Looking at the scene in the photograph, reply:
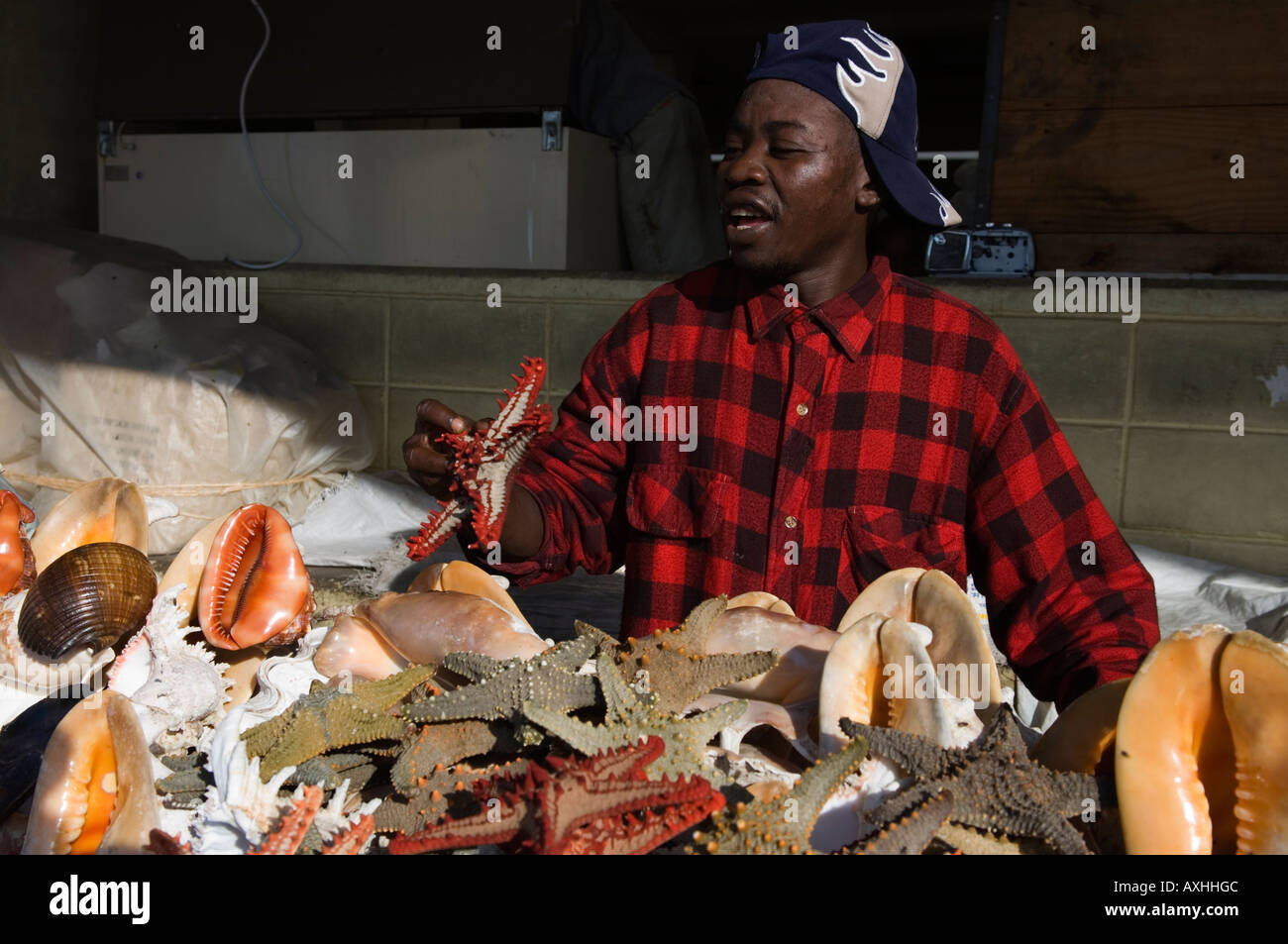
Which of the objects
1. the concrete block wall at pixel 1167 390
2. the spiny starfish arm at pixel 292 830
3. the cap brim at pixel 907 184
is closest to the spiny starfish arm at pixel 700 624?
the spiny starfish arm at pixel 292 830

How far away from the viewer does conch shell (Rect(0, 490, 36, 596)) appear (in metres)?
1.15

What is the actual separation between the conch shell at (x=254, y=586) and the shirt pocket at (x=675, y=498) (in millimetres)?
664

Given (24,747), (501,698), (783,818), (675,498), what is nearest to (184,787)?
(24,747)

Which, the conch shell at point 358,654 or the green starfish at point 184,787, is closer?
the green starfish at point 184,787

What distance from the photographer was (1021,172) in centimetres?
321

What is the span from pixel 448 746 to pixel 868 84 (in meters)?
1.05

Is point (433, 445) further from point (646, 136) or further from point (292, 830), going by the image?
point (646, 136)

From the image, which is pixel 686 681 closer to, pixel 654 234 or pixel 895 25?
pixel 654 234

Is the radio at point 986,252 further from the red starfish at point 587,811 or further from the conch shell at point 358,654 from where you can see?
the red starfish at point 587,811

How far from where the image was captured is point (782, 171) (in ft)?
4.58

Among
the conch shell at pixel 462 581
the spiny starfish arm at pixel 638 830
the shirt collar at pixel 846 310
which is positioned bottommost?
the spiny starfish arm at pixel 638 830

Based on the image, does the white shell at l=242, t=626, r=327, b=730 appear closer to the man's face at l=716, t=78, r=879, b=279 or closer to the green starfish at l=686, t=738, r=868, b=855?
the green starfish at l=686, t=738, r=868, b=855

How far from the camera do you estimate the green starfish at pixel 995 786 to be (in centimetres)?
71
